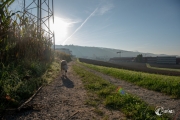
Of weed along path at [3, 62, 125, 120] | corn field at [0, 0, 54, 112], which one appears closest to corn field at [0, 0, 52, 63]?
corn field at [0, 0, 54, 112]

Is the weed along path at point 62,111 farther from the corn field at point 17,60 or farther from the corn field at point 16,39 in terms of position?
the corn field at point 16,39

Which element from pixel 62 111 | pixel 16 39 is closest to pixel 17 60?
pixel 16 39

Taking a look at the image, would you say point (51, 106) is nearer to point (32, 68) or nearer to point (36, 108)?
point (36, 108)

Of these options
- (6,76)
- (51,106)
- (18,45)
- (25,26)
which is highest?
(25,26)

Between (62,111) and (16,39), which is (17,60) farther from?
(62,111)

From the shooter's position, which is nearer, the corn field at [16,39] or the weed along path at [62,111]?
the weed along path at [62,111]

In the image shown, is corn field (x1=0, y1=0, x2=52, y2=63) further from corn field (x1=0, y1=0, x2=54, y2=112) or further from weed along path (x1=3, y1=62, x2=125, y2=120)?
weed along path (x1=3, y1=62, x2=125, y2=120)

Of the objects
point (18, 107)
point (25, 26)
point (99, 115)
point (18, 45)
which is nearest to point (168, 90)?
point (99, 115)

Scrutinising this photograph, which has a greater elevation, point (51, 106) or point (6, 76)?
point (6, 76)

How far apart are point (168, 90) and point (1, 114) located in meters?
6.16

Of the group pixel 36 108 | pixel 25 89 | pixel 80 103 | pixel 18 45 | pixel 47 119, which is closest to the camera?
pixel 47 119

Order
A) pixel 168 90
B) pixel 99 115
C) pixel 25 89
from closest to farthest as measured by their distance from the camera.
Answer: pixel 99 115 → pixel 25 89 → pixel 168 90

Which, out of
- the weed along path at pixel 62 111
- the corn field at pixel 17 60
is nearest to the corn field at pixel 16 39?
the corn field at pixel 17 60

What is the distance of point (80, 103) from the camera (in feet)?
14.7
